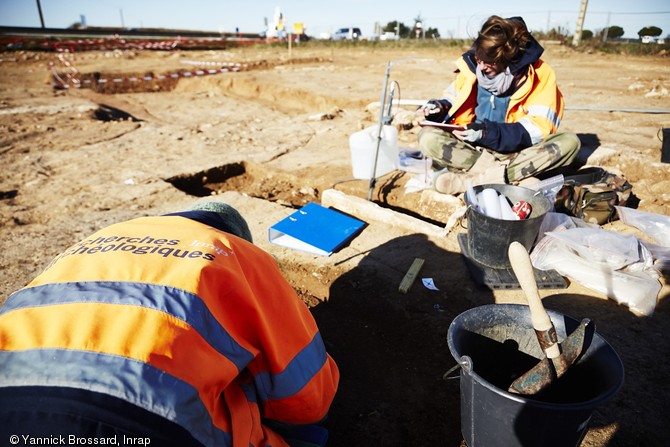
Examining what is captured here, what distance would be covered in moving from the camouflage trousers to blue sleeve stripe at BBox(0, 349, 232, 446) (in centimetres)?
357

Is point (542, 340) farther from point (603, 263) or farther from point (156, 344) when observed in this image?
point (603, 263)

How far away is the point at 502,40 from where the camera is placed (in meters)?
3.42

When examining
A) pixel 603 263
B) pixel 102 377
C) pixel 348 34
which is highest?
pixel 348 34

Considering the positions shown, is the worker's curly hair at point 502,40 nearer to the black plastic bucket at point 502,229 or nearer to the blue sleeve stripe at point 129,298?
the black plastic bucket at point 502,229

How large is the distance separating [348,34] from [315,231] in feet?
115

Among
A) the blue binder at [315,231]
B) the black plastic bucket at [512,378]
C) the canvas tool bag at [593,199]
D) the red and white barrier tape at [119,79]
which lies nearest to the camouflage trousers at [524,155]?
the canvas tool bag at [593,199]

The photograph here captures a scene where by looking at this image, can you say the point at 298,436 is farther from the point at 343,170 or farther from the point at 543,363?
the point at 343,170

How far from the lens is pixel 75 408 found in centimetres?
86

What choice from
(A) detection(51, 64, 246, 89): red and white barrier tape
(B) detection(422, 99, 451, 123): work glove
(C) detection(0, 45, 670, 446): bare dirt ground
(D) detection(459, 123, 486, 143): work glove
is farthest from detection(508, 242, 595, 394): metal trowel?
(A) detection(51, 64, 246, 89): red and white barrier tape

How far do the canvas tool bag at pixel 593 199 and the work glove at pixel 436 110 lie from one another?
1362 millimetres

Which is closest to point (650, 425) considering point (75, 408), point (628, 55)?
point (75, 408)

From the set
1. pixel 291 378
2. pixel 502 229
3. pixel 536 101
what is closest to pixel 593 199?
pixel 536 101

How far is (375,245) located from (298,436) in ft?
6.39

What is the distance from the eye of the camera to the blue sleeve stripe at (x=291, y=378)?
55.2 inches
